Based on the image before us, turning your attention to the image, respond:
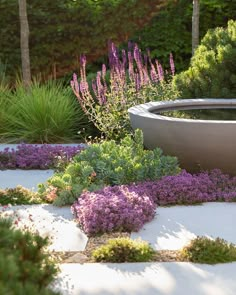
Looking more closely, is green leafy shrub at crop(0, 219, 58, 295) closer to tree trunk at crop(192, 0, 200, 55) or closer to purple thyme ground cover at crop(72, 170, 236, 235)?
purple thyme ground cover at crop(72, 170, 236, 235)

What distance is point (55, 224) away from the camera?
16.6ft

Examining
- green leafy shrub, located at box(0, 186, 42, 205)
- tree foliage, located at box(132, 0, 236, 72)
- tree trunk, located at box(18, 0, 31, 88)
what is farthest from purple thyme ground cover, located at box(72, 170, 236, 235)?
tree foliage, located at box(132, 0, 236, 72)

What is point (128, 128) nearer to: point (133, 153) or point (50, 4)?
point (133, 153)

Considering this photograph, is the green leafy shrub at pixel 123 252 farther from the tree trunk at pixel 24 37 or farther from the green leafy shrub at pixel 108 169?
the tree trunk at pixel 24 37

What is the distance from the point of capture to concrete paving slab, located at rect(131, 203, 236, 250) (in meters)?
4.65

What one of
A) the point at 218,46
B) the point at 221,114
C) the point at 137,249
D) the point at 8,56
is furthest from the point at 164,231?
the point at 8,56

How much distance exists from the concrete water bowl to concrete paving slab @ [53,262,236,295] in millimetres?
2305

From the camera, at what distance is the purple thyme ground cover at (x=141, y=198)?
15.8ft

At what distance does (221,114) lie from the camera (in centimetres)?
736

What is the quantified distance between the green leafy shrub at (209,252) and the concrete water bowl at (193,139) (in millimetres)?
2116

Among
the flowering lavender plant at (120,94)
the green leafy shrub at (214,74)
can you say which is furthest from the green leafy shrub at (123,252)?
the green leafy shrub at (214,74)

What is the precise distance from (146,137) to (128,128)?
1.93 metres

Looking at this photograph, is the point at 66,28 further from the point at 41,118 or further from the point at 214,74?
the point at 214,74

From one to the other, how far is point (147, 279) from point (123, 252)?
1.27 feet
